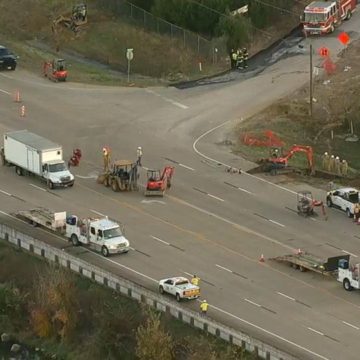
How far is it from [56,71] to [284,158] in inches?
987

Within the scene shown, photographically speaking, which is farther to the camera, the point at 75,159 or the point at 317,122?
the point at 317,122

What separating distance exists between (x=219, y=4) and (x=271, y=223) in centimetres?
3906

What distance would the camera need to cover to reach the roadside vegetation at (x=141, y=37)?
126 metres

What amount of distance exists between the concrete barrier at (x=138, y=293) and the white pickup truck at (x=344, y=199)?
1813 cm

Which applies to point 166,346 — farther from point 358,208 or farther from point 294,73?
point 294,73

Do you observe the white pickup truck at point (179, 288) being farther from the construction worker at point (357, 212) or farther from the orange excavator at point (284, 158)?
the orange excavator at point (284, 158)

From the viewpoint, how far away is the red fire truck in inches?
5197

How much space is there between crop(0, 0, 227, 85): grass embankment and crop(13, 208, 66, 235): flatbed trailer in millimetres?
30258

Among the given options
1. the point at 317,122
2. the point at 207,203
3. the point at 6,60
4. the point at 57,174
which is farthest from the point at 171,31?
the point at 207,203

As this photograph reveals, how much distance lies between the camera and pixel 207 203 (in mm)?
97750

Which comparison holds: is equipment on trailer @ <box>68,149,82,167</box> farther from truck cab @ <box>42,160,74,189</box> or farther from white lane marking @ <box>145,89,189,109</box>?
white lane marking @ <box>145,89,189,109</box>

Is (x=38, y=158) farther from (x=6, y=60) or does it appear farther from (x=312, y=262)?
(x=6, y=60)

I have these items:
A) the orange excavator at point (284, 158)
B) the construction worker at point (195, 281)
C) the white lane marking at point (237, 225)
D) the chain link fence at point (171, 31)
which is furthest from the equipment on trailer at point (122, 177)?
the chain link fence at point (171, 31)

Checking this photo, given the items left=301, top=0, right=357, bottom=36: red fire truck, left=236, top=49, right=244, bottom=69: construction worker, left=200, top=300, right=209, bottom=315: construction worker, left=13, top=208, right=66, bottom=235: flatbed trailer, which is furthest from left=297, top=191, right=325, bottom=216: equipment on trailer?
left=301, top=0, right=357, bottom=36: red fire truck
